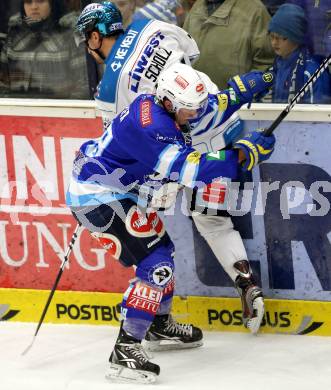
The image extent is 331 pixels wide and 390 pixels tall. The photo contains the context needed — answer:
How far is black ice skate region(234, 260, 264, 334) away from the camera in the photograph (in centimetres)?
604

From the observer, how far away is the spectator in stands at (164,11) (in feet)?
20.6

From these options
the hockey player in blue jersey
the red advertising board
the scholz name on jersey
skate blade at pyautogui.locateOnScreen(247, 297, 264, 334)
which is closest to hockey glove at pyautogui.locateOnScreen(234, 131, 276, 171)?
the hockey player in blue jersey

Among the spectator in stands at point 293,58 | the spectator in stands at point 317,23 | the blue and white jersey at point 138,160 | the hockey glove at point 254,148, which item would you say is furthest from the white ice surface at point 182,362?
the spectator in stands at point 317,23

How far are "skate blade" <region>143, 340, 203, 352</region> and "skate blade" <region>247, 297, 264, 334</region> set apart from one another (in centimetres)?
28

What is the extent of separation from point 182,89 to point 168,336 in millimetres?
1403

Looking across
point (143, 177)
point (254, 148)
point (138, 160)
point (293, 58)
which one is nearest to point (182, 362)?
point (143, 177)

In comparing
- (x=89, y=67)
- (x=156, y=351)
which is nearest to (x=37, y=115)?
(x=89, y=67)

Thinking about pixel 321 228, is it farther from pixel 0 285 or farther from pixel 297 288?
pixel 0 285

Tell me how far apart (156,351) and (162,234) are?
2.29ft

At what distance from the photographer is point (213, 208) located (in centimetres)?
612

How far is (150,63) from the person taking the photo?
598cm

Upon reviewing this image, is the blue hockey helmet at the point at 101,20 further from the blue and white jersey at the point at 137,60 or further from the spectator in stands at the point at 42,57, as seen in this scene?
the spectator in stands at the point at 42,57

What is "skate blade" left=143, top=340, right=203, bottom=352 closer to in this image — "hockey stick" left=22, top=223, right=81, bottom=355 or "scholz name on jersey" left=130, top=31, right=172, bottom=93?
"hockey stick" left=22, top=223, right=81, bottom=355

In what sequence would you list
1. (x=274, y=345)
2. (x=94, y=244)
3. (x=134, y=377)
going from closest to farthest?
(x=134, y=377) → (x=274, y=345) → (x=94, y=244)
